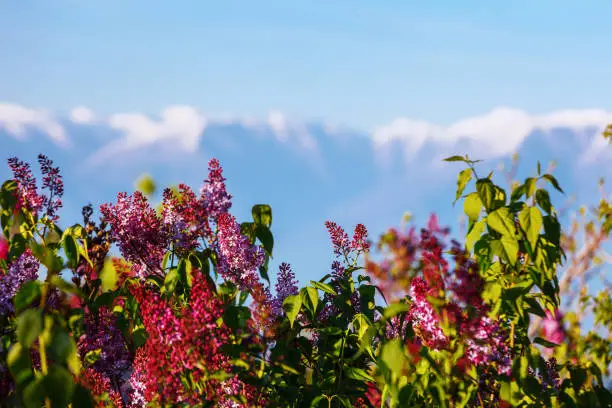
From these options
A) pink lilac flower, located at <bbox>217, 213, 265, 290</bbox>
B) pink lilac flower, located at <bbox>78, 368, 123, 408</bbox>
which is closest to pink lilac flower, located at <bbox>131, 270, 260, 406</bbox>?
pink lilac flower, located at <bbox>78, 368, 123, 408</bbox>

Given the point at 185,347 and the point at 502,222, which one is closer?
the point at 185,347

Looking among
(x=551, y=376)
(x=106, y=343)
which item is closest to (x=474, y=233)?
(x=551, y=376)

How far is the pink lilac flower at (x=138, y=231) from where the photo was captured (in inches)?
155

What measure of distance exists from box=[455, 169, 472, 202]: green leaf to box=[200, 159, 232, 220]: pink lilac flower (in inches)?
42.4

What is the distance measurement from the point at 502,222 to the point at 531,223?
0.11 metres

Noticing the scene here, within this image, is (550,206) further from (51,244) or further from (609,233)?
(609,233)

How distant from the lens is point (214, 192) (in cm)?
345

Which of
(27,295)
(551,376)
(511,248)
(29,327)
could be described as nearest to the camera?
(29,327)

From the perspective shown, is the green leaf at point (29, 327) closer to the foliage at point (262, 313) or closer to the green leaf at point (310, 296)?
the foliage at point (262, 313)

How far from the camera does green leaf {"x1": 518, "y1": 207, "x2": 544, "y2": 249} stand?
9.45ft

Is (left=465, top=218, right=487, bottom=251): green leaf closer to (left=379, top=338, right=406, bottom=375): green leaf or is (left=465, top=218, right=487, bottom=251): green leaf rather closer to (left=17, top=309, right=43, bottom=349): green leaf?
(left=379, top=338, right=406, bottom=375): green leaf

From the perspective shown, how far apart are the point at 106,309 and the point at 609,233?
15.0ft

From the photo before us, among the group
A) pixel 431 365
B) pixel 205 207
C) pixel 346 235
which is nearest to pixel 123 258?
pixel 205 207

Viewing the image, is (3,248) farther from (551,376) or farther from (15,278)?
(551,376)
